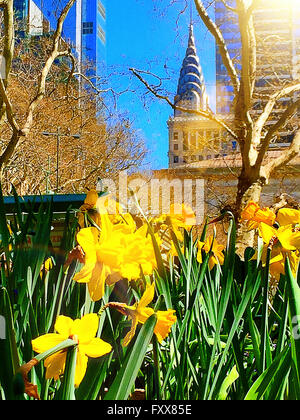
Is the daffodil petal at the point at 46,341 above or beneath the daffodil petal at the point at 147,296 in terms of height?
beneath

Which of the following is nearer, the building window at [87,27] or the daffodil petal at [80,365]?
the daffodil petal at [80,365]

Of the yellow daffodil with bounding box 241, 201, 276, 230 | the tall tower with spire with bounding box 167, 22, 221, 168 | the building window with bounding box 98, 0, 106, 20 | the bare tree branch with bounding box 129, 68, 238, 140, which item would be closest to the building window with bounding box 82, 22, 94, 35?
the building window with bounding box 98, 0, 106, 20

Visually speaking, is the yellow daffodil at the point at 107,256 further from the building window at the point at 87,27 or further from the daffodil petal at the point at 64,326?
the building window at the point at 87,27

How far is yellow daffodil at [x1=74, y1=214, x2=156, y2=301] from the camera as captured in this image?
1.00 ft

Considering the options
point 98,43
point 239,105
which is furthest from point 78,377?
point 98,43

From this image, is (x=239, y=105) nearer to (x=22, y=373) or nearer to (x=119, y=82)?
(x=119, y=82)

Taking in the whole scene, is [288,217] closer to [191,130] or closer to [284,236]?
[284,236]

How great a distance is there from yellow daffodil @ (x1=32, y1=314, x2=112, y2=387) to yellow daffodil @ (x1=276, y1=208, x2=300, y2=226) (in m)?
0.27

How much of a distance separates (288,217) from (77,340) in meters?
0.28

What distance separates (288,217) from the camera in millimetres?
454

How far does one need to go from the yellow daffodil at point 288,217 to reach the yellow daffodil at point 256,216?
0.09 ft

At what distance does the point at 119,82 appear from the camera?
207 inches

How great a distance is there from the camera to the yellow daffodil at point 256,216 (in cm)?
49

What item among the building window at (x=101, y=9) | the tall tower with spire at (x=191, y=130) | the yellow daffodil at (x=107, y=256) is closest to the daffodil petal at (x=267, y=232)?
the yellow daffodil at (x=107, y=256)
